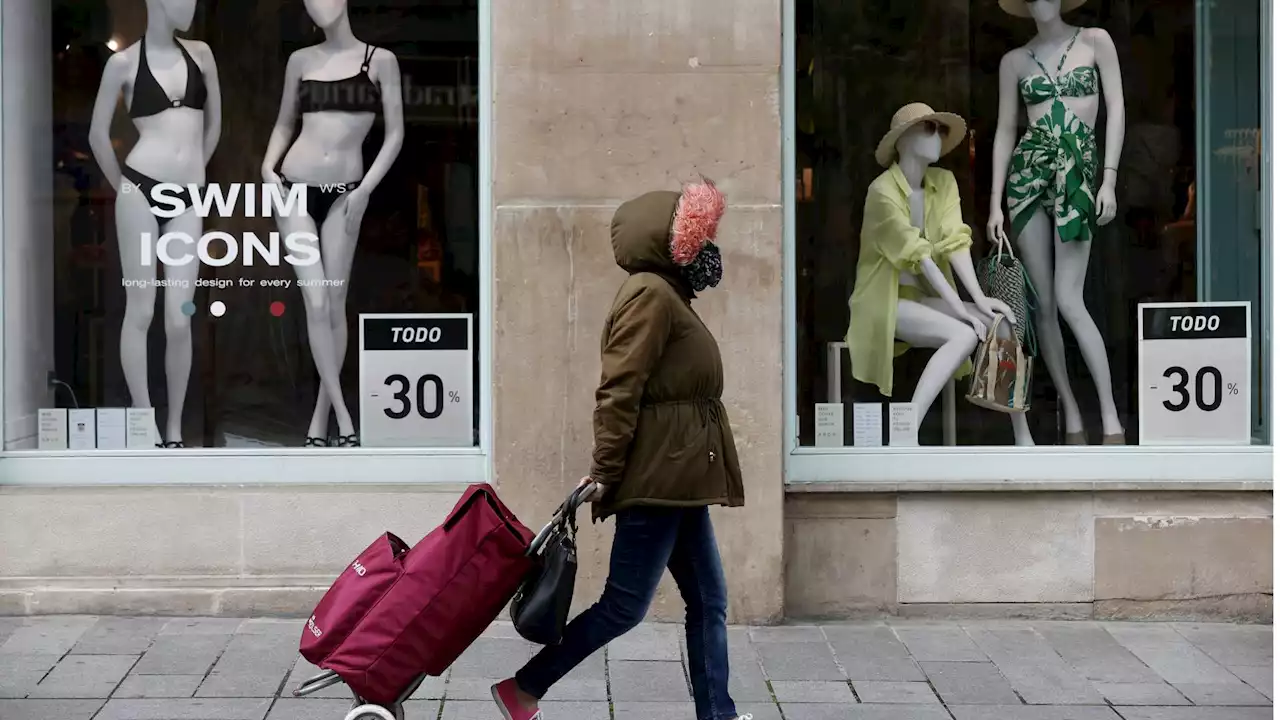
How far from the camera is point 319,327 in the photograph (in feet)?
22.5

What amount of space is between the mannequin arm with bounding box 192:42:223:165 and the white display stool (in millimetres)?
Result: 2908

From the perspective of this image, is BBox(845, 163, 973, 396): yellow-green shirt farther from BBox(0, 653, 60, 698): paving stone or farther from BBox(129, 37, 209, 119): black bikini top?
BBox(0, 653, 60, 698): paving stone

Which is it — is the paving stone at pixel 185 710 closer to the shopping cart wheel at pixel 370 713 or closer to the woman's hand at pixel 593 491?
the shopping cart wheel at pixel 370 713

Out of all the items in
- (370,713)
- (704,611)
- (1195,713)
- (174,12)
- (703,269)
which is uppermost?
(174,12)

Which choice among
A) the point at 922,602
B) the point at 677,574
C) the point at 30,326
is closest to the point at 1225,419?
the point at 922,602

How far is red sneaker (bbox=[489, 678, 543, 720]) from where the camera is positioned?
4754 millimetres

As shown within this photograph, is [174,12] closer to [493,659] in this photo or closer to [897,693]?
[493,659]

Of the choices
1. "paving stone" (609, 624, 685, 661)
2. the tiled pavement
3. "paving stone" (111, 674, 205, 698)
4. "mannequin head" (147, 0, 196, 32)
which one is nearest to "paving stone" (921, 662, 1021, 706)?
the tiled pavement

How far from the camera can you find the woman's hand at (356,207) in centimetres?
683

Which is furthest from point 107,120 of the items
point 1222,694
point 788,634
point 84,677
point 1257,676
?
point 1257,676

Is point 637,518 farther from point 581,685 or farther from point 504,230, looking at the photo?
point 504,230

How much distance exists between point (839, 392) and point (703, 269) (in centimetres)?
238

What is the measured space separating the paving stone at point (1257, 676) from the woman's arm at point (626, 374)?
2.75 m

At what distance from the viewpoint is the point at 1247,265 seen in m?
7.03
